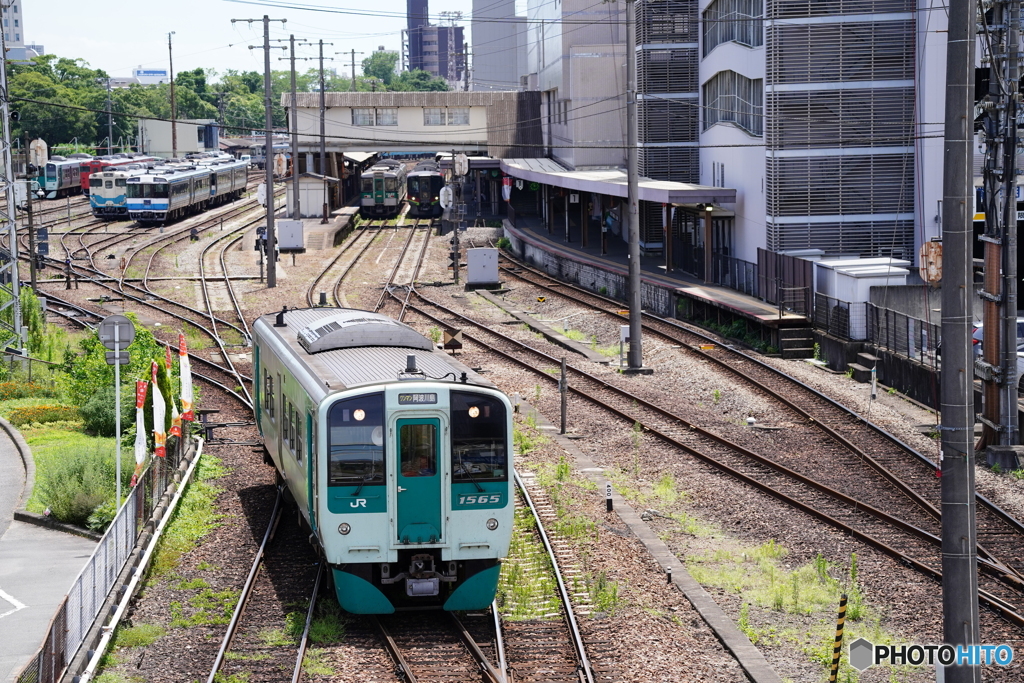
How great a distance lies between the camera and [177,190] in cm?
6322

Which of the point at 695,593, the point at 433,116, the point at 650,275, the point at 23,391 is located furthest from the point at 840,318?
the point at 433,116

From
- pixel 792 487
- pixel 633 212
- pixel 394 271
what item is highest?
pixel 633 212

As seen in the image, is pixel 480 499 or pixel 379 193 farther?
pixel 379 193

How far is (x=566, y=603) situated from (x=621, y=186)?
2847 cm

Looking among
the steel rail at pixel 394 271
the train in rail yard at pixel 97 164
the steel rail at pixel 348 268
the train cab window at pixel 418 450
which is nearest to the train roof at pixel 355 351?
the train cab window at pixel 418 450

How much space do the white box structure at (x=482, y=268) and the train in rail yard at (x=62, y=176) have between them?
1511 inches

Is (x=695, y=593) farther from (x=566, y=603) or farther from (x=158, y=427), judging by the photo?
(x=158, y=427)

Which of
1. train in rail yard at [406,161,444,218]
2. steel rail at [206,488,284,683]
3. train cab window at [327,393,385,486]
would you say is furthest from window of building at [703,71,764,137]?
train in rail yard at [406,161,444,218]

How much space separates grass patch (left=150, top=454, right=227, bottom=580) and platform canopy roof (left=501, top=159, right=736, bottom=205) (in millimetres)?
20989

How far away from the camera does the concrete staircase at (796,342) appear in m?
29.8

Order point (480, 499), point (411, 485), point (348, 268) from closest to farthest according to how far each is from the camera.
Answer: point (411, 485)
point (480, 499)
point (348, 268)

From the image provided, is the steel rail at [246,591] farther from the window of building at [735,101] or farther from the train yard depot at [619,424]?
Answer: the window of building at [735,101]

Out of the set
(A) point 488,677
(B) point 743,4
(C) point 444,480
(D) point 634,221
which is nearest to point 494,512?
(C) point 444,480

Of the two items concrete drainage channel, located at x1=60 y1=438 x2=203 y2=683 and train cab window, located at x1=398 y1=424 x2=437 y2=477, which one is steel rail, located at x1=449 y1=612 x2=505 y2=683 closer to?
train cab window, located at x1=398 y1=424 x2=437 y2=477
